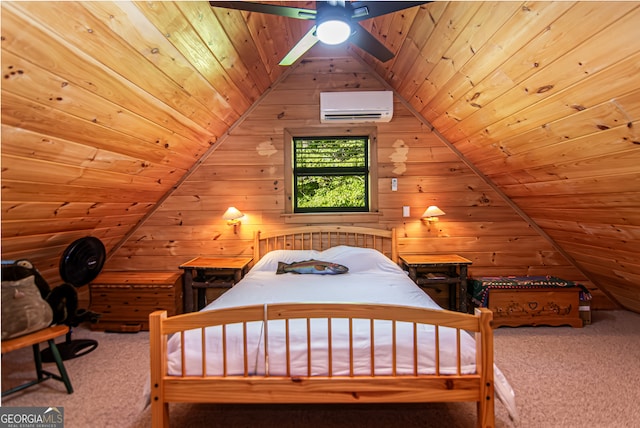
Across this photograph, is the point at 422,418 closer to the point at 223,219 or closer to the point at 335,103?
the point at 223,219

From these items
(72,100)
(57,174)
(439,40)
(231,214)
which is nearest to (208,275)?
(231,214)

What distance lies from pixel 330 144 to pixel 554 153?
2.20m

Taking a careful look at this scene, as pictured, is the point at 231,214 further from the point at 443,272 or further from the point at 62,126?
the point at 443,272

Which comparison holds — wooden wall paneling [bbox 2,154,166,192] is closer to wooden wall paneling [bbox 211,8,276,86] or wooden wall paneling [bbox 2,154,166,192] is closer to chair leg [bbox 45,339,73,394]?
chair leg [bbox 45,339,73,394]

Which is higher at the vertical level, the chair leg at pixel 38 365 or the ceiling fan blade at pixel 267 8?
the ceiling fan blade at pixel 267 8

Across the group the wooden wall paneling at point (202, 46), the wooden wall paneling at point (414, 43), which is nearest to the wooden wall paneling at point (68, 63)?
the wooden wall paneling at point (202, 46)

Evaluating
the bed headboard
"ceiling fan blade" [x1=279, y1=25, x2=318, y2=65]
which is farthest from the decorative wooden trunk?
"ceiling fan blade" [x1=279, y1=25, x2=318, y2=65]

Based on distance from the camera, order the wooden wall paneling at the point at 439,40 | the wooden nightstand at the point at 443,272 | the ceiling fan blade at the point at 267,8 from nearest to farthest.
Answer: the ceiling fan blade at the point at 267,8, the wooden wall paneling at the point at 439,40, the wooden nightstand at the point at 443,272

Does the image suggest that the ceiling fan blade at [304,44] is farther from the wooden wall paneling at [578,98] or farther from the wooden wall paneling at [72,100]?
the wooden wall paneling at [578,98]

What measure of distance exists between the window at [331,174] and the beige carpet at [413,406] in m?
2.08

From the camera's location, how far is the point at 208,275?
11.5 feet

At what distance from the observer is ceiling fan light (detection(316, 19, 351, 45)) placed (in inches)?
60.7

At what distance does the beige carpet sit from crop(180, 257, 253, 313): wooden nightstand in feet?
2.21

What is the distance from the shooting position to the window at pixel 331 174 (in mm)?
3666
